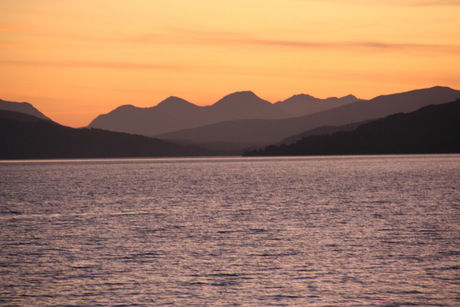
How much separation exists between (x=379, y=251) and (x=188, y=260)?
54.0 feet

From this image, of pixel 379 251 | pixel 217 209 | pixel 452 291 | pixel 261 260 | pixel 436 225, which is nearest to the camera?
pixel 452 291

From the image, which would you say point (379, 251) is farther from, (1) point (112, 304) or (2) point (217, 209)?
(2) point (217, 209)

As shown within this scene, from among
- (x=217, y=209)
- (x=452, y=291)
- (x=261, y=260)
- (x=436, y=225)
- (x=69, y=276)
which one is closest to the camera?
(x=452, y=291)

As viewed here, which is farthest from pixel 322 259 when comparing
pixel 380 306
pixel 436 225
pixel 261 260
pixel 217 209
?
pixel 217 209

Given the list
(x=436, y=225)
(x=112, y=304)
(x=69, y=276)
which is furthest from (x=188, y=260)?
(x=436, y=225)

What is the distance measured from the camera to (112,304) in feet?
116

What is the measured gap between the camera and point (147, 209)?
97.9m

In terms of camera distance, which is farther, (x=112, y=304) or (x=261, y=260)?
(x=261, y=260)

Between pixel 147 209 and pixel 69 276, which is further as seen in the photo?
pixel 147 209

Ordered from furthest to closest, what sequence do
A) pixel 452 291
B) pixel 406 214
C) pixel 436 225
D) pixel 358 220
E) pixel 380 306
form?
pixel 406 214
pixel 358 220
pixel 436 225
pixel 452 291
pixel 380 306

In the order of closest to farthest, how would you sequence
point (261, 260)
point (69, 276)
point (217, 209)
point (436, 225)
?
point (69, 276) → point (261, 260) → point (436, 225) → point (217, 209)

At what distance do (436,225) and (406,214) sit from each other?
13698 mm

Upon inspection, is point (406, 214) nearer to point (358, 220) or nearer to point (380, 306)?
point (358, 220)

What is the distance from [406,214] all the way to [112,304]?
57.0m
